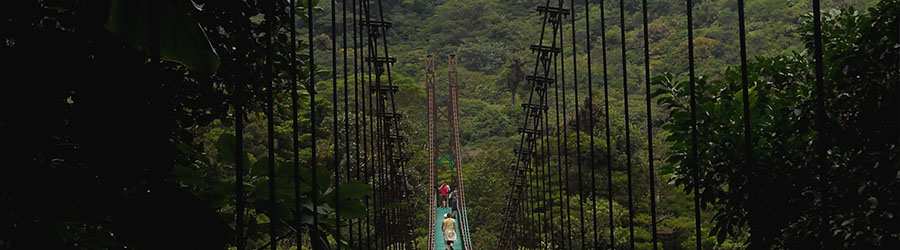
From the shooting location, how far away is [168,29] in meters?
0.81

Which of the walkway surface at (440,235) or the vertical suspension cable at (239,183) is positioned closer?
the vertical suspension cable at (239,183)

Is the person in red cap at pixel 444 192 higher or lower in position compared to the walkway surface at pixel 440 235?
higher

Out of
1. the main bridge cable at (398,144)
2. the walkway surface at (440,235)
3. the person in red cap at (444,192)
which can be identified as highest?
the main bridge cable at (398,144)

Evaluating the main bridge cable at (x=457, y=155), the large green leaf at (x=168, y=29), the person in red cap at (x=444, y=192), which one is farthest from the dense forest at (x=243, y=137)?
the person in red cap at (x=444, y=192)

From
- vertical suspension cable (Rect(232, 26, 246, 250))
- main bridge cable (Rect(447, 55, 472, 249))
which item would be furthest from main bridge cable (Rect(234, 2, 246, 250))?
main bridge cable (Rect(447, 55, 472, 249))

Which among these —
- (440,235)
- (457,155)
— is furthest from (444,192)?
(457,155)

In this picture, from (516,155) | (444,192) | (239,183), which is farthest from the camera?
(444,192)

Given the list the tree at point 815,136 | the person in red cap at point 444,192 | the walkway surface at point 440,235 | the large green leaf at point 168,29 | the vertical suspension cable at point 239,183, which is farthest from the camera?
the person in red cap at point 444,192

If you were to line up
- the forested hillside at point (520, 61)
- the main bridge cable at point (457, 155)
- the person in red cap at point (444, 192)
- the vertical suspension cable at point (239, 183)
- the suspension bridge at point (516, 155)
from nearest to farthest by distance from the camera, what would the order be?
the vertical suspension cable at point (239, 183) < the suspension bridge at point (516, 155) < the main bridge cable at point (457, 155) < the forested hillside at point (520, 61) < the person in red cap at point (444, 192)

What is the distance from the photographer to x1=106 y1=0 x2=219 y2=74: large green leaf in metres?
0.79

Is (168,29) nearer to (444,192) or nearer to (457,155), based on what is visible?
(444,192)

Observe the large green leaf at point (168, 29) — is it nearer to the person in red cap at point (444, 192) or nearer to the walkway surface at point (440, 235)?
the walkway surface at point (440, 235)

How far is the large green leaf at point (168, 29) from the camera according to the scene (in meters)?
0.79

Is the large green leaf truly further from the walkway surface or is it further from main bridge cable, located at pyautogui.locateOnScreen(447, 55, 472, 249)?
main bridge cable, located at pyautogui.locateOnScreen(447, 55, 472, 249)
